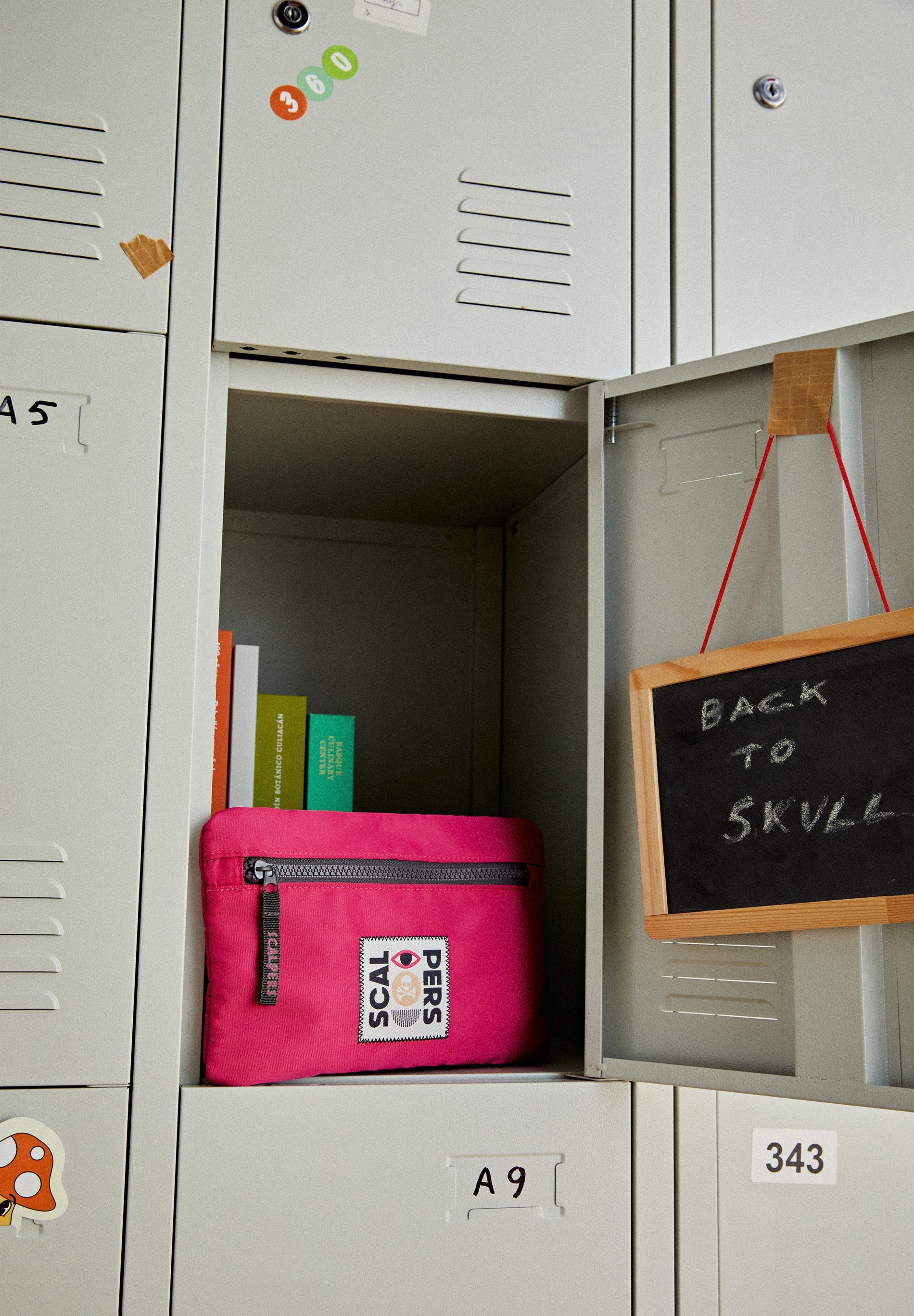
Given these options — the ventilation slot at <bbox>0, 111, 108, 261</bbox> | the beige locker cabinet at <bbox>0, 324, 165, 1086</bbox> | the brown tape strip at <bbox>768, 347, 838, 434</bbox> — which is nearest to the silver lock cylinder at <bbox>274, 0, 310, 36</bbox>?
the ventilation slot at <bbox>0, 111, 108, 261</bbox>

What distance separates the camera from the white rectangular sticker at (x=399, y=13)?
1.11m

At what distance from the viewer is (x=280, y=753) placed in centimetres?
127

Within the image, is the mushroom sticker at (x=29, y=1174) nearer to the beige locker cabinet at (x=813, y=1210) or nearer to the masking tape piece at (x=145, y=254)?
the beige locker cabinet at (x=813, y=1210)

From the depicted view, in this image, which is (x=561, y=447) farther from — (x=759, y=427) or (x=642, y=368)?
(x=759, y=427)

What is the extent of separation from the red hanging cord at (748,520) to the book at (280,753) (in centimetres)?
49

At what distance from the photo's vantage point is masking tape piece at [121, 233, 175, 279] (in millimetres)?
1045

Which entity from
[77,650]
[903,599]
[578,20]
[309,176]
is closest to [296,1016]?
[77,650]

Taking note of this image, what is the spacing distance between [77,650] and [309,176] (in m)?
0.53

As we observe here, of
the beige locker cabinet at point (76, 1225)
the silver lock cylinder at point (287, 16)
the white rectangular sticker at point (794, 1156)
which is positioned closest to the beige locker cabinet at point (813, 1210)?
the white rectangular sticker at point (794, 1156)

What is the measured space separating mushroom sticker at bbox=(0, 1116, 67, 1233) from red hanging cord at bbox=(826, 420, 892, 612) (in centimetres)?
88

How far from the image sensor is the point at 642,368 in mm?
1149

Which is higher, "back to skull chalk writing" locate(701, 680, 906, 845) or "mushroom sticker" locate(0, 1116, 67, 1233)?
"back to skull chalk writing" locate(701, 680, 906, 845)

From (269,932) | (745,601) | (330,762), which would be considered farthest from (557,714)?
(269,932)

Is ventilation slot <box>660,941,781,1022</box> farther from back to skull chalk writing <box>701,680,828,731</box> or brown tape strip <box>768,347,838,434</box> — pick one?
brown tape strip <box>768,347,838,434</box>
